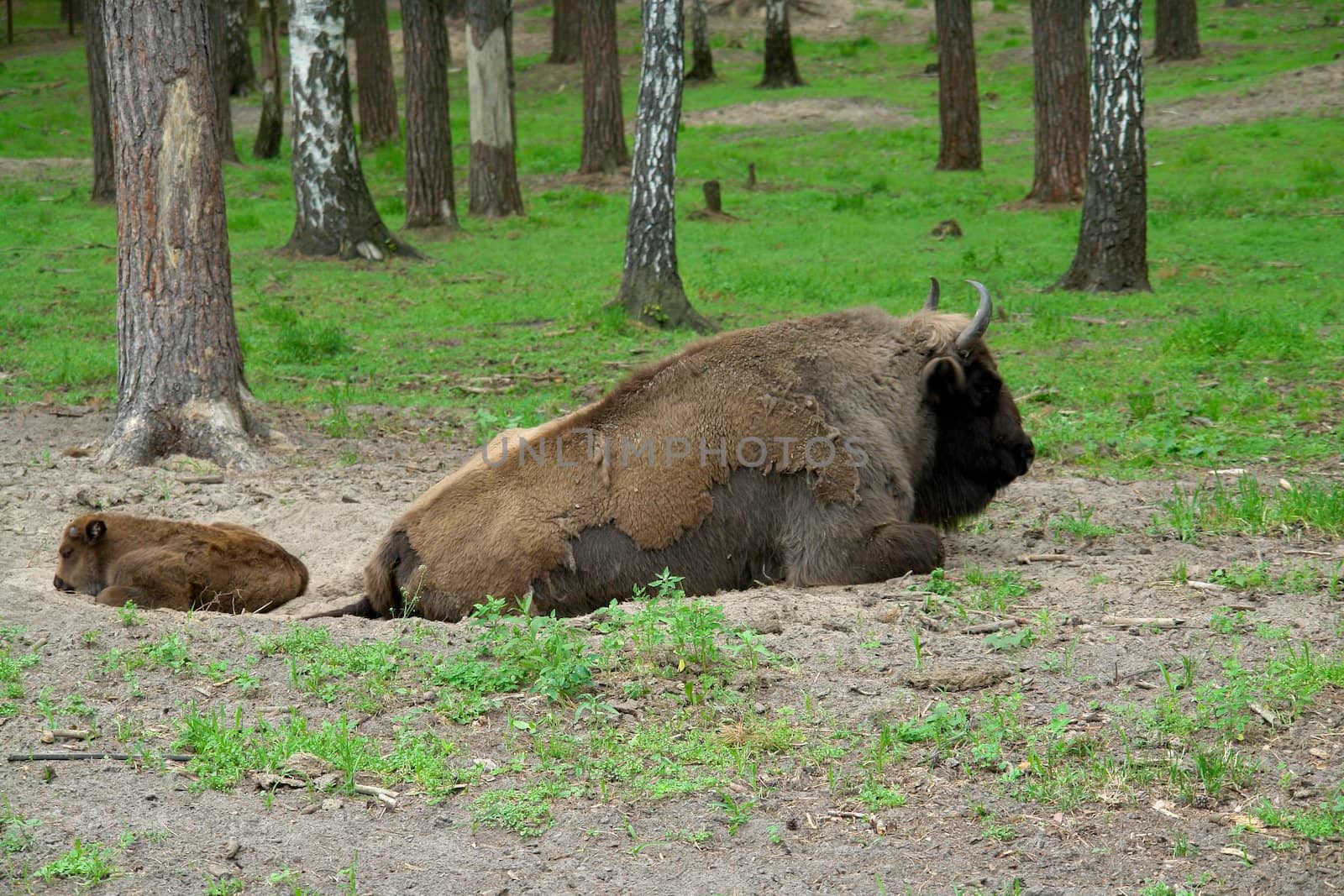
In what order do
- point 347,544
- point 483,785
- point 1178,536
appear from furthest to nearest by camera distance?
point 347,544
point 1178,536
point 483,785

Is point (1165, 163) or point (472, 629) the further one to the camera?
point (1165, 163)

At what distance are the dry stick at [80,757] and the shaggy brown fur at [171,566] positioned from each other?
2147mm

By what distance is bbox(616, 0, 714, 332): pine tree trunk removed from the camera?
12234 millimetres

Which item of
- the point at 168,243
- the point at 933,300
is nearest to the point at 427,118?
the point at 168,243

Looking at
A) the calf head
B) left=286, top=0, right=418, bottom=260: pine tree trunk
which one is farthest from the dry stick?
left=286, top=0, right=418, bottom=260: pine tree trunk

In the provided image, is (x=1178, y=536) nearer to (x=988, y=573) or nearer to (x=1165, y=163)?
(x=988, y=573)

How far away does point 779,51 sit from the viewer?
105 feet

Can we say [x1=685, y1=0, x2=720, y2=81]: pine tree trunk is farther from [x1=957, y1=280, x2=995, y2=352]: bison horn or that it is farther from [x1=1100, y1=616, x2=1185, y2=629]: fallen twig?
[x1=1100, y1=616, x2=1185, y2=629]: fallen twig

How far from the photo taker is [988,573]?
6062 mm

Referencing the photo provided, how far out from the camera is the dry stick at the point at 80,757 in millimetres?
4434

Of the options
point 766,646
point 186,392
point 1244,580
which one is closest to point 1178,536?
point 1244,580

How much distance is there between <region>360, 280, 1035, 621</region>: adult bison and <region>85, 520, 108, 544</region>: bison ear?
151cm

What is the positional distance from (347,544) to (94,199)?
51.1 ft

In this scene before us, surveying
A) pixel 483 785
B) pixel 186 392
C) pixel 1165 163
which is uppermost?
pixel 1165 163
